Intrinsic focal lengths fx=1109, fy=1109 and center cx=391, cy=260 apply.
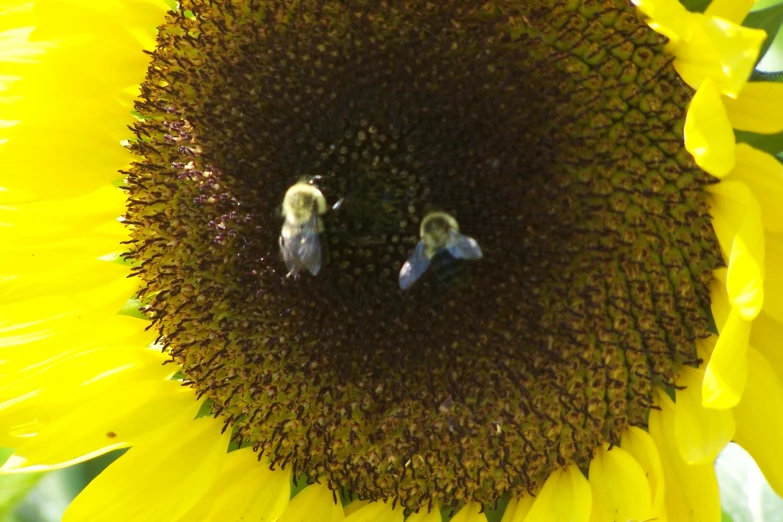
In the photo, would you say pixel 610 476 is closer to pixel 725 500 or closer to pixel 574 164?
pixel 725 500

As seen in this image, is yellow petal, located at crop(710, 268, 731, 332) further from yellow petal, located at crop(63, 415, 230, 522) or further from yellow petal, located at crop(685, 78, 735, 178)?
yellow petal, located at crop(63, 415, 230, 522)

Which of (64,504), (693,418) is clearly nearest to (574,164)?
(693,418)

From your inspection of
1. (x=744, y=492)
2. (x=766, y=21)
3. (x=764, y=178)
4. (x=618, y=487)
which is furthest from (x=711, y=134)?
(x=744, y=492)

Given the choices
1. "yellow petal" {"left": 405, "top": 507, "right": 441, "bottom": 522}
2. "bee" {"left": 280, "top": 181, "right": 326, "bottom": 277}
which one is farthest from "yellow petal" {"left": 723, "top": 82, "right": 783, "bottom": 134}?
"yellow petal" {"left": 405, "top": 507, "right": 441, "bottom": 522}

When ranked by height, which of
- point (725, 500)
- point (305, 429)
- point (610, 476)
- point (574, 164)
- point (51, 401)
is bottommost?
point (725, 500)

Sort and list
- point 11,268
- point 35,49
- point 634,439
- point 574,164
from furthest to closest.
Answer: point 11,268 < point 35,49 < point 634,439 < point 574,164
